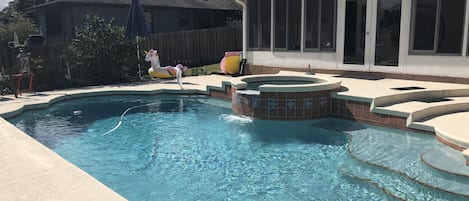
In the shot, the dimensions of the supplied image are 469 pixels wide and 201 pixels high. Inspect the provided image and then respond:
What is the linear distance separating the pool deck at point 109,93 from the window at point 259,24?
220 cm

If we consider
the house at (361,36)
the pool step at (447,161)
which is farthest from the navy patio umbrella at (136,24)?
the pool step at (447,161)

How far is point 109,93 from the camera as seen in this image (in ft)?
39.7

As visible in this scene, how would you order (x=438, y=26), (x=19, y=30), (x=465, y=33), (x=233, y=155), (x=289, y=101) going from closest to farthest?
(x=233, y=155)
(x=289, y=101)
(x=465, y=33)
(x=438, y=26)
(x=19, y=30)

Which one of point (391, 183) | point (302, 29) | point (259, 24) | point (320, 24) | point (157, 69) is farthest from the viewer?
point (259, 24)

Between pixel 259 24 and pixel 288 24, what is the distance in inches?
55.8

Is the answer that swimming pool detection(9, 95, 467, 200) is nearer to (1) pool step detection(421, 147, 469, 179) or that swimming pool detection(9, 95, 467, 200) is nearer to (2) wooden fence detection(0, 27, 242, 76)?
(1) pool step detection(421, 147, 469, 179)

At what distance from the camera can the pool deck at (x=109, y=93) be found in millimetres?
3691

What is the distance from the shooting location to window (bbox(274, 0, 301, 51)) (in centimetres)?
1295

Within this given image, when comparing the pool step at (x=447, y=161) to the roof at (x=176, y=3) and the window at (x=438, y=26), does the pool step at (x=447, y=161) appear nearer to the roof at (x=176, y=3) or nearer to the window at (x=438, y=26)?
the window at (x=438, y=26)

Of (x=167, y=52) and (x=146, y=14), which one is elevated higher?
(x=146, y=14)

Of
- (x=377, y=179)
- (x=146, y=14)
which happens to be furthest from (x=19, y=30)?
(x=377, y=179)

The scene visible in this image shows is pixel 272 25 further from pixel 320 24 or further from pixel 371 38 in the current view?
pixel 371 38

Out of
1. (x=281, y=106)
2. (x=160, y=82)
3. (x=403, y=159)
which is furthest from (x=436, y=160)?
(x=160, y=82)

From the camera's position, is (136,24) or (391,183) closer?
(391,183)
